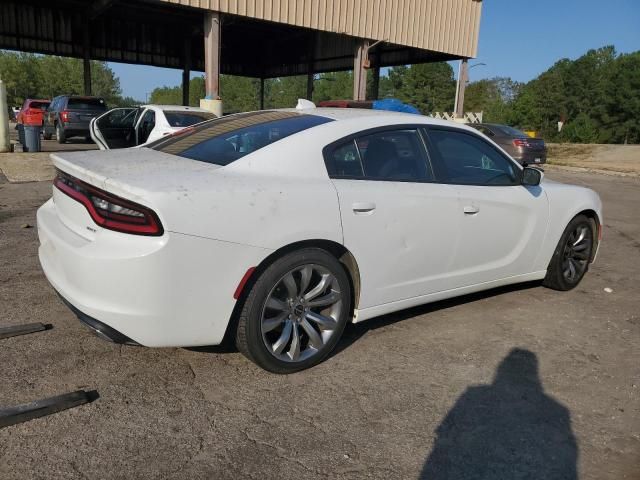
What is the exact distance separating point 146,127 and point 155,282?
8.94 metres

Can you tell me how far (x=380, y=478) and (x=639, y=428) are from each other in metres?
1.43

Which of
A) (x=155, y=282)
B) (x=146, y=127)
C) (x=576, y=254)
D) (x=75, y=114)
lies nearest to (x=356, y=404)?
(x=155, y=282)

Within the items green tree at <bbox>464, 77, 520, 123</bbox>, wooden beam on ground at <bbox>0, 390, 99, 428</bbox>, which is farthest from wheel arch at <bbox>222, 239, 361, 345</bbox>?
green tree at <bbox>464, 77, 520, 123</bbox>

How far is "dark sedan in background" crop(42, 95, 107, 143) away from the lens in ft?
57.9

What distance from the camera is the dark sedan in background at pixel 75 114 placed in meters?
17.6

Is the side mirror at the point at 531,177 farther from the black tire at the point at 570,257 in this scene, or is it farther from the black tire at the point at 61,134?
the black tire at the point at 61,134

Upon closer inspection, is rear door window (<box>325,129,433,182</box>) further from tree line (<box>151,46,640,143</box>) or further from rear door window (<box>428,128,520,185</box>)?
tree line (<box>151,46,640,143</box>)

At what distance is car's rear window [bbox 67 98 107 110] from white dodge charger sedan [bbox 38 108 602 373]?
1618 cm

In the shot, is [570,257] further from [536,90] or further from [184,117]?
[536,90]

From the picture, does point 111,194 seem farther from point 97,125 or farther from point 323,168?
point 97,125

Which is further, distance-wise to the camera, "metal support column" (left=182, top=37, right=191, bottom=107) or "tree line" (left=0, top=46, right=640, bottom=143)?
"tree line" (left=0, top=46, right=640, bottom=143)

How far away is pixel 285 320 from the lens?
300 cm

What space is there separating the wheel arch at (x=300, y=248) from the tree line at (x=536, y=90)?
46953mm

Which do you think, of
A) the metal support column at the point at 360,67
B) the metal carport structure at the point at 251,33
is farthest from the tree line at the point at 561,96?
the metal support column at the point at 360,67
